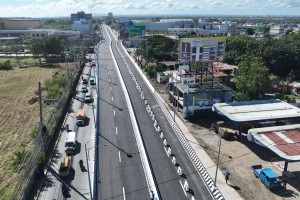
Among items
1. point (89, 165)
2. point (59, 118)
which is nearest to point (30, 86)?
point (59, 118)

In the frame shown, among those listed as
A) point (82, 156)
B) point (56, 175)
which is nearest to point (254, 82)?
point (82, 156)

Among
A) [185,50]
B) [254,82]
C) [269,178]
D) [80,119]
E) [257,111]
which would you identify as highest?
[185,50]

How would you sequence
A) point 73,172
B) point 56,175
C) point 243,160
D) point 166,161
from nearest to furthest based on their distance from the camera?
1. point 56,175
2. point 73,172
3. point 166,161
4. point 243,160

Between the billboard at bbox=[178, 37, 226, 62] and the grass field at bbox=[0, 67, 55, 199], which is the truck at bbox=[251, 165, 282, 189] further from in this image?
the grass field at bbox=[0, 67, 55, 199]

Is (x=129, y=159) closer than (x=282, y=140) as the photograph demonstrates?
No

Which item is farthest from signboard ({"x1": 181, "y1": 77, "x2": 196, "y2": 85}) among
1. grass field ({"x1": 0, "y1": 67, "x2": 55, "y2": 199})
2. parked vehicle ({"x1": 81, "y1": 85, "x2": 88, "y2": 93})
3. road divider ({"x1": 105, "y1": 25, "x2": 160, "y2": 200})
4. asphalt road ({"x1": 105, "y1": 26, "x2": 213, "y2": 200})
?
grass field ({"x1": 0, "y1": 67, "x2": 55, "y2": 199})

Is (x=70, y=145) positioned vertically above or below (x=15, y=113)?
above

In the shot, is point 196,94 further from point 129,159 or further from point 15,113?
point 15,113
